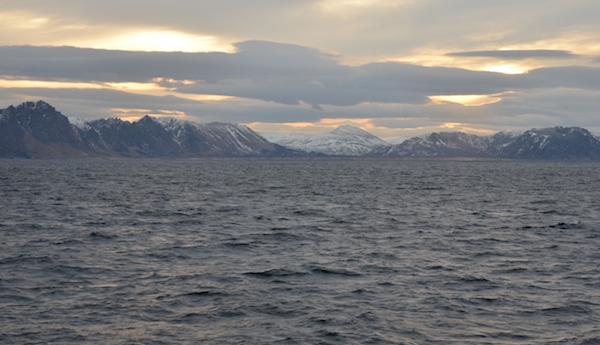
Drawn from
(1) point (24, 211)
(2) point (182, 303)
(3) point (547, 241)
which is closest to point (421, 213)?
(3) point (547, 241)

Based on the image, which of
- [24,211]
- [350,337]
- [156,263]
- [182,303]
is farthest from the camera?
[24,211]

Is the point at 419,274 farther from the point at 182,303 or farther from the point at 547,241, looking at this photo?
the point at 547,241

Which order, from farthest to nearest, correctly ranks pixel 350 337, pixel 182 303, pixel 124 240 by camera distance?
pixel 124 240 → pixel 182 303 → pixel 350 337

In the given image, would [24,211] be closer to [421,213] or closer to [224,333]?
[421,213]

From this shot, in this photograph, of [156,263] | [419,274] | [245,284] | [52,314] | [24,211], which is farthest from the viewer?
[24,211]

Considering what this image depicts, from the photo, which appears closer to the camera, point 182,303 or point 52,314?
point 52,314

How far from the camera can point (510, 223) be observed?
65.0 meters

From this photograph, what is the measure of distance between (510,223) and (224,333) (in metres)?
44.2

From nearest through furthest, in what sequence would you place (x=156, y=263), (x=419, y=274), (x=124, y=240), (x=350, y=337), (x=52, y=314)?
(x=350, y=337) → (x=52, y=314) → (x=419, y=274) → (x=156, y=263) → (x=124, y=240)

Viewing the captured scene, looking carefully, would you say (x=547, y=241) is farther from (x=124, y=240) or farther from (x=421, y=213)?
(x=124, y=240)

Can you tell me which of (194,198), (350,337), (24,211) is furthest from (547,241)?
(194,198)

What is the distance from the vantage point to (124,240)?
4956 centimetres

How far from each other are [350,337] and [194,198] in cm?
7402

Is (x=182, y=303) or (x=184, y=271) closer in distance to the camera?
(x=182, y=303)
